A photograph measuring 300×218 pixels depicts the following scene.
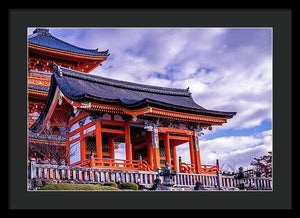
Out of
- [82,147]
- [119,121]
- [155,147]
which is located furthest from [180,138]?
[82,147]

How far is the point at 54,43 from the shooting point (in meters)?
30.4

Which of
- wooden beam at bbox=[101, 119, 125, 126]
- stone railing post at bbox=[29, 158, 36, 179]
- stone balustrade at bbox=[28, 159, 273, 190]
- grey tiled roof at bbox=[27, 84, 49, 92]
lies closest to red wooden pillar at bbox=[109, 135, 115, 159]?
wooden beam at bbox=[101, 119, 125, 126]

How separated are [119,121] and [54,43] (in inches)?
518

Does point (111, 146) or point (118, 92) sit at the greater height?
point (118, 92)

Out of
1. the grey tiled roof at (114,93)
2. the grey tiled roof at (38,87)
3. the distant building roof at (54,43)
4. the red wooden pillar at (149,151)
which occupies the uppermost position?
the distant building roof at (54,43)

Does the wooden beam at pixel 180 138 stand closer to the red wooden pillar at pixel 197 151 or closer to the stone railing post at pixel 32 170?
the red wooden pillar at pixel 197 151

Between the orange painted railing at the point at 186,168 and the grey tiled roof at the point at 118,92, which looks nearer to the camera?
the grey tiled roof at the point at 118,92

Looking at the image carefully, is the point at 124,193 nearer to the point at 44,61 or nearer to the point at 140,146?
the point at 140,146

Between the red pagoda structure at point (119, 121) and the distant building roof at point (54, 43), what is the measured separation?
8180 mm

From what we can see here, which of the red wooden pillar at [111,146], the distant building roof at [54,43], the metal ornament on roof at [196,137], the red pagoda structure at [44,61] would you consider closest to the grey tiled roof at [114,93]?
the metal ornament on roof at [196,137]

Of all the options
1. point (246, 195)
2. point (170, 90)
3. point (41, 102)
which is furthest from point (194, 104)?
point (246, 195)

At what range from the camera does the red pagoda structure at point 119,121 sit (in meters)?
18.1

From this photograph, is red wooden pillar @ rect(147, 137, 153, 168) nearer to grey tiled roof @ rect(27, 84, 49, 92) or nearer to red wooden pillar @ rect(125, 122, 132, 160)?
red wooden pillar @ rect(125, 122, 132, 160)
